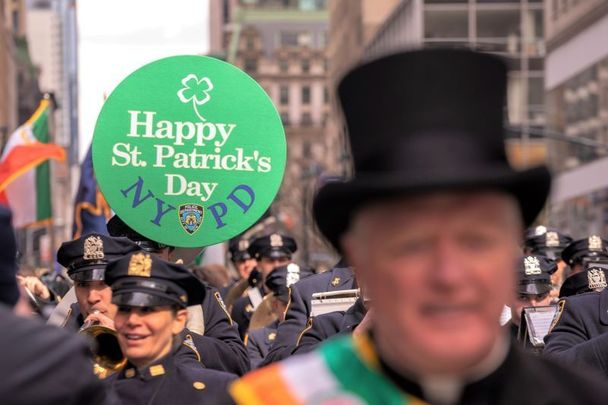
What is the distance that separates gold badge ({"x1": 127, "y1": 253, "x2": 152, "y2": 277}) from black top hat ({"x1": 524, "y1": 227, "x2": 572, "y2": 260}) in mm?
6571

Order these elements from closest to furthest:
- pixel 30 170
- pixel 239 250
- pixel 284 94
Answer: pixel 239 250
pixel 30 170
pixel 284 94

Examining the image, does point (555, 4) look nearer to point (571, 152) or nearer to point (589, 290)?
point (571, 152)

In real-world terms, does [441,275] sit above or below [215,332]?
above

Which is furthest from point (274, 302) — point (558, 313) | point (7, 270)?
point (7, 270)

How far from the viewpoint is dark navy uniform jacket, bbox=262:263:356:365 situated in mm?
8908

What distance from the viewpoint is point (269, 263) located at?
12906mm

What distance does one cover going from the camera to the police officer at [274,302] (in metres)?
11.2

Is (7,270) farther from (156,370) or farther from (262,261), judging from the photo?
(262,261)

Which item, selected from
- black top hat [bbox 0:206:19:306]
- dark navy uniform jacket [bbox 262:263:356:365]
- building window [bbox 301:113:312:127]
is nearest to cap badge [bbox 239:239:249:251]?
dark navy uniform jacket [bbox 262:263:356:365]

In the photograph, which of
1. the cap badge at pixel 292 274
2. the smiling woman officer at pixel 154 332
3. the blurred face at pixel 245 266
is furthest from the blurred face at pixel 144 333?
the blurred face at pixel 245 266

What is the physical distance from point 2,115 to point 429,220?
214ft

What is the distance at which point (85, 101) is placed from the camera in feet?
60.1

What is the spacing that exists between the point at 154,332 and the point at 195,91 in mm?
2298

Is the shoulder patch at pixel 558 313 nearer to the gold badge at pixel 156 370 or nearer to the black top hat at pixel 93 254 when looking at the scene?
the black top hat at pixel 93 254
